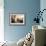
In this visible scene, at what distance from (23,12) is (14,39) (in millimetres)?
1209

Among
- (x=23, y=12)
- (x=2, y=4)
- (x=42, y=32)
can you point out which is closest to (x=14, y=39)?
(x=23, y=12)

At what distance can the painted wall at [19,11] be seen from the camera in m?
5.81

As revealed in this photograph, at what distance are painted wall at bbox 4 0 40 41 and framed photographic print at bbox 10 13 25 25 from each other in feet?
0.56

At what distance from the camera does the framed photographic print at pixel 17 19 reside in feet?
19.2

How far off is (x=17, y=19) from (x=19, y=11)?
350 mm

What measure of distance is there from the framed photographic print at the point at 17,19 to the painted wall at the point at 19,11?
17 cm

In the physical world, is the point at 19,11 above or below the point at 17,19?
above

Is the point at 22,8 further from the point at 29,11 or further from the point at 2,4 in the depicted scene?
the point at 2,4

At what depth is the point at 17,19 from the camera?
588 centimetres

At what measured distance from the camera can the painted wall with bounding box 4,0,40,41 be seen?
5809 millimetres

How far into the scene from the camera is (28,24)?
589 cm

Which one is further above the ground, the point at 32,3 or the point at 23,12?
the point at 32,3

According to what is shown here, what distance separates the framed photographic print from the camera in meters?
5.86

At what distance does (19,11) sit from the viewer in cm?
584
